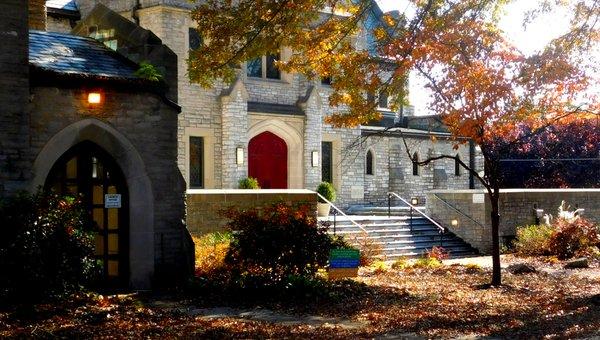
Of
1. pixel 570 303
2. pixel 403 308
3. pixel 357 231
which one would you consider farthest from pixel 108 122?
pixel 357 231

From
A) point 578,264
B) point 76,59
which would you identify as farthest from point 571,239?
point 76,59

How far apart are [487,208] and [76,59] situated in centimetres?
1431

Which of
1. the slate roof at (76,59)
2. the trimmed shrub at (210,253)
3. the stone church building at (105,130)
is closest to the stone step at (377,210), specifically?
the trimmed shrub at (210,253)

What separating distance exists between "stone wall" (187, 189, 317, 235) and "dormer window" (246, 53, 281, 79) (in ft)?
35.0

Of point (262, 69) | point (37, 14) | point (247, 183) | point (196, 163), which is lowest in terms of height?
point (247, 183)

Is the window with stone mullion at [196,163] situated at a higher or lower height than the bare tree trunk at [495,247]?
higher

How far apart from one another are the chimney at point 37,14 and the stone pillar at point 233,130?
9.57m

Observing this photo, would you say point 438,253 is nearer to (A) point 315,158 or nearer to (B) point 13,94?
(A) point 315,158

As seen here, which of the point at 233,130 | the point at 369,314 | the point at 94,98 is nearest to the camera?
the point at 369,314

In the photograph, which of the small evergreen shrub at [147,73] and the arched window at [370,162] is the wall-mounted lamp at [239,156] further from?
the small evergreen shrub at [147,73]

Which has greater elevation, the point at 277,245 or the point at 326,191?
the point at 326,191

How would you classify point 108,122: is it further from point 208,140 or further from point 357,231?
point 208,140

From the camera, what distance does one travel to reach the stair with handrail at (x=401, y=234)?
23266mm

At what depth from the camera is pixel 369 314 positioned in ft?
39.4
